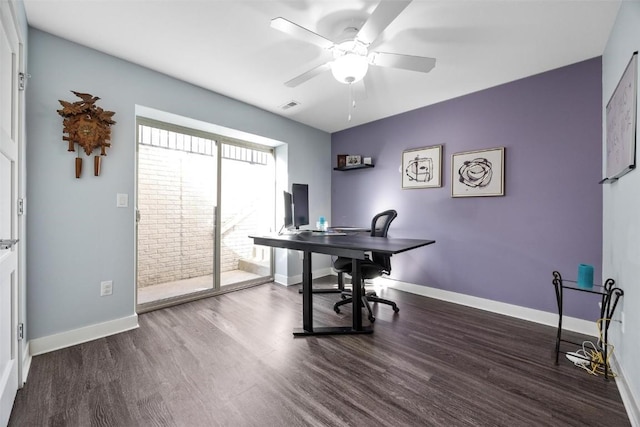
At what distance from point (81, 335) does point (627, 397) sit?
3856mm

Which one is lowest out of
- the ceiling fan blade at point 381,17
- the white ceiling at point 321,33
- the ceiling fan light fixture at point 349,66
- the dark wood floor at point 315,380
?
the dark wood floor at point 315,380

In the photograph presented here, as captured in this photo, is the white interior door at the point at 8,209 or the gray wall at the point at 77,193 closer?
the white interior door at the point at 8,209

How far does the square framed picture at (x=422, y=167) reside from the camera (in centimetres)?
336

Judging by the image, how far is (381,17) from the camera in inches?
60.2

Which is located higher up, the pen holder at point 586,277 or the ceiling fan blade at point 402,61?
the ceiling fan blade at point 402,61

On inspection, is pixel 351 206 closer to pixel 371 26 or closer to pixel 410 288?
pixel 410 288

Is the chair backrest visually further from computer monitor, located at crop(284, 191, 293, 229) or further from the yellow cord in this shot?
the yellow cord

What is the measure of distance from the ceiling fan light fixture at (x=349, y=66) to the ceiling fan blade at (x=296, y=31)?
0.13 metres

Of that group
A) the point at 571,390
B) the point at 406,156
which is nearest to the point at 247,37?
the point at 406,156

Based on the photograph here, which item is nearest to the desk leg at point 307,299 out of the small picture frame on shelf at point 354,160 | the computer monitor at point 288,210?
the computer monitor at point 288,210

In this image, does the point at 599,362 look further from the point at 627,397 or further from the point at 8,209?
the point at 8,209

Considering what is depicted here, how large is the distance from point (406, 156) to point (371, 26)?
89.6 inches

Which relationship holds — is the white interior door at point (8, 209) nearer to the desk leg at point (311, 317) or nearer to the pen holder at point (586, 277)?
the desk leg at point (311, 317)

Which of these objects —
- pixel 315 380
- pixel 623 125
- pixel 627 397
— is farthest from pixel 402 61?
pixel 627 397
